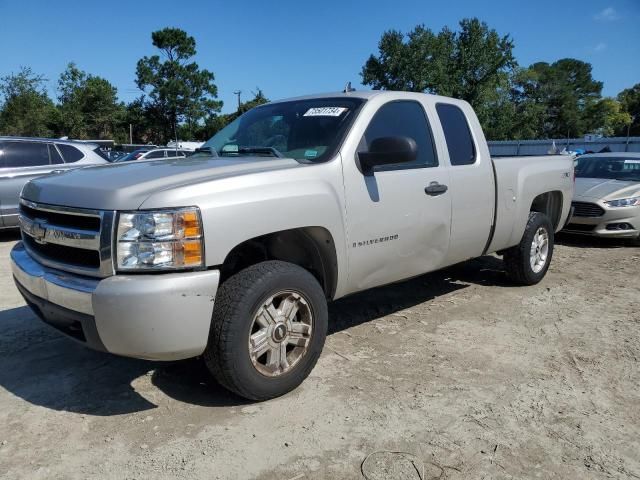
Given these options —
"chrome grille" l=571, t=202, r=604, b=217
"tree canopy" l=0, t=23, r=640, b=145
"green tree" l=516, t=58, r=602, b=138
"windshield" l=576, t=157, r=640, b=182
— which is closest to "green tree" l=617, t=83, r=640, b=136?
"green tree" l=516, t=58, r=602, b=138

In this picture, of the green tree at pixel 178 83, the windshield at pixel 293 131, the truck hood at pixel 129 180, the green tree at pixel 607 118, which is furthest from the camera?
the green tree at pixel 607 118

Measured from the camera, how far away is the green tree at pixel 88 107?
163 ft

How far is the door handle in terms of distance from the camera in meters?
4.03

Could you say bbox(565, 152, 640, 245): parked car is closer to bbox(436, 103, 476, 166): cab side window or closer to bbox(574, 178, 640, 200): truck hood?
bbox(574, 178, 640, 200): truck hood

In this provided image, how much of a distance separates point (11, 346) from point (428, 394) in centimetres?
312

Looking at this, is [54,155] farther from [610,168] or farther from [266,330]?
[610,168]

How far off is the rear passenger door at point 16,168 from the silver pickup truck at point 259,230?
572 centimetres

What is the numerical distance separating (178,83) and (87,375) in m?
59.4

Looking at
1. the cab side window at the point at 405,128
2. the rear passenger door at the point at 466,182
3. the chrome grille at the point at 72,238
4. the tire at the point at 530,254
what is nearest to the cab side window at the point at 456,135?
the rear passenger door at the point at 466,182

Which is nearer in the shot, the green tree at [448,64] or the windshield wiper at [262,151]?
the windshield wiper at [262,151]

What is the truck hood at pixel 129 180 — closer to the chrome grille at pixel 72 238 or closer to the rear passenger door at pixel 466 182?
the chrome grille at pixel 72 238

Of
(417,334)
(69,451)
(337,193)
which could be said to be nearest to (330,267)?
(337,193)

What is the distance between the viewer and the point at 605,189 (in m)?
8.57

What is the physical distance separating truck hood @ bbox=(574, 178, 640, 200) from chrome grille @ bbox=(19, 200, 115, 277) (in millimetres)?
7870
